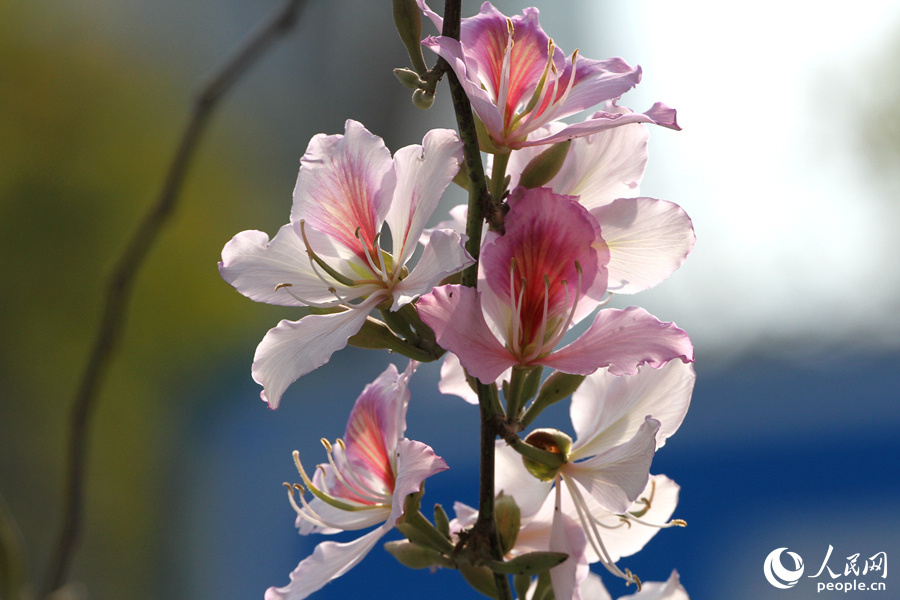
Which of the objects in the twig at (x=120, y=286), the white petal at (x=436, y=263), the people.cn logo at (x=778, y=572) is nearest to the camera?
the white petal at (x=436, y=263)

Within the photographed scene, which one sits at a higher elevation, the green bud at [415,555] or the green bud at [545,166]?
the green bud at [545,166]

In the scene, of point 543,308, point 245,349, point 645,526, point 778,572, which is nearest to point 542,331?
point 543,308

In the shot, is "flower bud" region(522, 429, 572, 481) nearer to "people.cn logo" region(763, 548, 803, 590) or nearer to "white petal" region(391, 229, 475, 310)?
"white petal" region(391, 229, 475, 310)

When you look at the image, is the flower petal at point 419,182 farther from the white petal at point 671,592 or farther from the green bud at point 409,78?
the white petal at point 671,592

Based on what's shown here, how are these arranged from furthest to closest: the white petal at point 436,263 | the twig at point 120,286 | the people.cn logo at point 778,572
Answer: the people.cn logo at point 778,572 → the twig at point 120,286 → the white petal at point 436,263

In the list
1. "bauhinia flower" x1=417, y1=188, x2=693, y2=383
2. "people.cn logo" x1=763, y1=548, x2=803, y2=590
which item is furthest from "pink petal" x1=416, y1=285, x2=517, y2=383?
"people.cn logo" x1=763, y1=548, x2=803, y2=590

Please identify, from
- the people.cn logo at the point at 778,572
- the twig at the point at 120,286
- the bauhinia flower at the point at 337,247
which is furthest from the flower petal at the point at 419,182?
the people.cn logo at the point at 778,572
